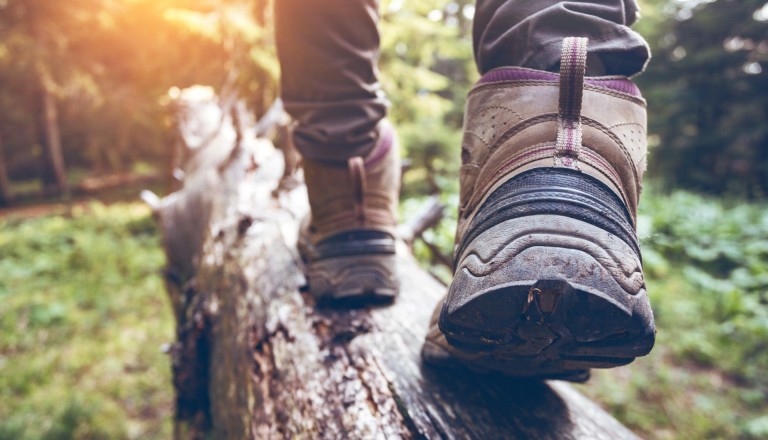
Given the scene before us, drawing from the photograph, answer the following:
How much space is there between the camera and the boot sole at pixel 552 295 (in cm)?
62

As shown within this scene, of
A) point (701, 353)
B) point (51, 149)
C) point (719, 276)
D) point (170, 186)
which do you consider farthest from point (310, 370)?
point (51, 149)

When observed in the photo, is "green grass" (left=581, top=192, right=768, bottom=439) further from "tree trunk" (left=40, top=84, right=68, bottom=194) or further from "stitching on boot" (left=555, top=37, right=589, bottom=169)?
"tree trunk" (left=40, top=84, right=68, bottom=194)

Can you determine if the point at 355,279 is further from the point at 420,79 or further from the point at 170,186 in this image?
the point at 170,186

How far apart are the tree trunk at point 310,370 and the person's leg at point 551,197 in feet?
0.35

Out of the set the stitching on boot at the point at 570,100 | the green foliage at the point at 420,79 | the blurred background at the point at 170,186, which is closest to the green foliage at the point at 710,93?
the blurred background at the point at 170,186

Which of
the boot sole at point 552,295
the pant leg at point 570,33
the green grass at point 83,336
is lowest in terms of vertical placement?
the green grass at point 83,336

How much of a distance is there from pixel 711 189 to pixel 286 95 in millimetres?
11725

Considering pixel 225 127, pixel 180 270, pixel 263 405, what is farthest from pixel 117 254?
pixel 263 405

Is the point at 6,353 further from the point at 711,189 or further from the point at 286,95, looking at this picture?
the point at 711,189

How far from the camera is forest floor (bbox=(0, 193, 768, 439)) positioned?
2658 millimetres

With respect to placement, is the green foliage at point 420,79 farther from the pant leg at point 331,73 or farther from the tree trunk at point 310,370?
the pant leg at point 331,73

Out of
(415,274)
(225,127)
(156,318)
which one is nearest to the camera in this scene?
(415,274)

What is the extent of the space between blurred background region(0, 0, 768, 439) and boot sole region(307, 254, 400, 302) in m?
0.65

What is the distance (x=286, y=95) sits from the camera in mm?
1384
